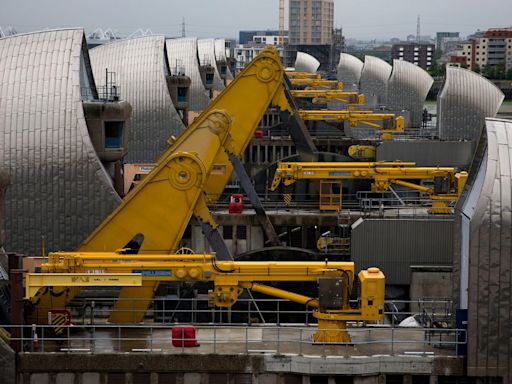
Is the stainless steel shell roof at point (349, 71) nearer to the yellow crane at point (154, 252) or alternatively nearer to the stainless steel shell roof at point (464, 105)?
the stainless steel shell roof at point (464, 105)

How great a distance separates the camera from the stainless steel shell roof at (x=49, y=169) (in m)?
39.0

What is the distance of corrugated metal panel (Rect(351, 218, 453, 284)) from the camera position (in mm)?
40312

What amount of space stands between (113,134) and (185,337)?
1349cm

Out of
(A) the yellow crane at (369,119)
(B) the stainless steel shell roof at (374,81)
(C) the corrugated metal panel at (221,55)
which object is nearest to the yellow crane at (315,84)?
(B) the stainless steel shell roof at (374,81)

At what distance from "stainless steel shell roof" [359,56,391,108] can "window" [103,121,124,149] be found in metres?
56.3

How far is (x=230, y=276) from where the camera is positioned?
29484mm

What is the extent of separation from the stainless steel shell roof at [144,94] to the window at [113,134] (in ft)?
70.2

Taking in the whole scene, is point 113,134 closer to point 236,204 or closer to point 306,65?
point 236,204

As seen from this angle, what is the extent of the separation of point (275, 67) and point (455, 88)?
849 inches

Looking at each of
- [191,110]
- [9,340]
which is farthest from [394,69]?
[9,340]

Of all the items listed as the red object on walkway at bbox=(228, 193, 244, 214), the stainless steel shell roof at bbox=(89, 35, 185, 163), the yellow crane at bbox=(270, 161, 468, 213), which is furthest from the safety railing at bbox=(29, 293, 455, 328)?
the stainless steel shell roof at bbox=(89, 35, 185, 163)

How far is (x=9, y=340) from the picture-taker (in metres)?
28.2

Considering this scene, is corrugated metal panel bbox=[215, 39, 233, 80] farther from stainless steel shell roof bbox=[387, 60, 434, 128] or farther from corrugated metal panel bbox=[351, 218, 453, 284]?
corrugated metal panel bbox=[351, 218, 453, 284]

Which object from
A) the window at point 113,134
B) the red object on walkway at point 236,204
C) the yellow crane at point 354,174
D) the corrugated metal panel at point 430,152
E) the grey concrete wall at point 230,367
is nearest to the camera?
the grey concrete wall at point 230,367
